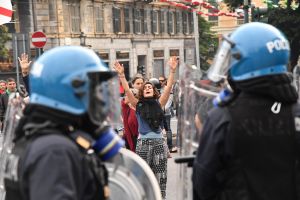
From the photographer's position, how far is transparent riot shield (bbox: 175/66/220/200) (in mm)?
3160

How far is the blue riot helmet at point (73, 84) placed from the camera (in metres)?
2.30

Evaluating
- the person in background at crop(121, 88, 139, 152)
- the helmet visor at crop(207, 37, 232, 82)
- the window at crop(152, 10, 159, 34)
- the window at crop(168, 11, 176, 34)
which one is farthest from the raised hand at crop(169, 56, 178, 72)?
the window at crop(168, 11, 176, 34)

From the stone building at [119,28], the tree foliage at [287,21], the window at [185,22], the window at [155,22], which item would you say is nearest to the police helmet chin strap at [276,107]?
the stone building at [119,28]

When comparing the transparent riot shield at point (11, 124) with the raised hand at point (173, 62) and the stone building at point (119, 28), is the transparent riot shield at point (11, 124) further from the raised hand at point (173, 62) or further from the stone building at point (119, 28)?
the stone building at point (119, 28)

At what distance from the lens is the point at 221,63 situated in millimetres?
2977

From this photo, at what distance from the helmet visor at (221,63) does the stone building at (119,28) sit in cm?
2551

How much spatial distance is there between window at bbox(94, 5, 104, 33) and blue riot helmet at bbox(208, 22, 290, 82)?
33613 millimetres

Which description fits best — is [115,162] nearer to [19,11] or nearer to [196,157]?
[196,157]

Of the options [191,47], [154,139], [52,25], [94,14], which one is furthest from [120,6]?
[154,139]

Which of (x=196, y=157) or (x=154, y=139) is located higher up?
(x=196, y=157)

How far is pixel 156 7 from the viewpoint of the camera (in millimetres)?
42750

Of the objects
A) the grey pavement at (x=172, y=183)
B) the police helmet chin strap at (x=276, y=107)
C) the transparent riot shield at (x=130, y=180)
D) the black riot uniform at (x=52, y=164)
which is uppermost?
the police helmet chin strap at (x=276, y=107)

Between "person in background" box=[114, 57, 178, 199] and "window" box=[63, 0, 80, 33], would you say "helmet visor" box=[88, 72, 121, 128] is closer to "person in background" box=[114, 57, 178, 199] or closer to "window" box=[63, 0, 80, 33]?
"person in background" box=[114, 57, 178, 199]

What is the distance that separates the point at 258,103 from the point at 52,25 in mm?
31319
